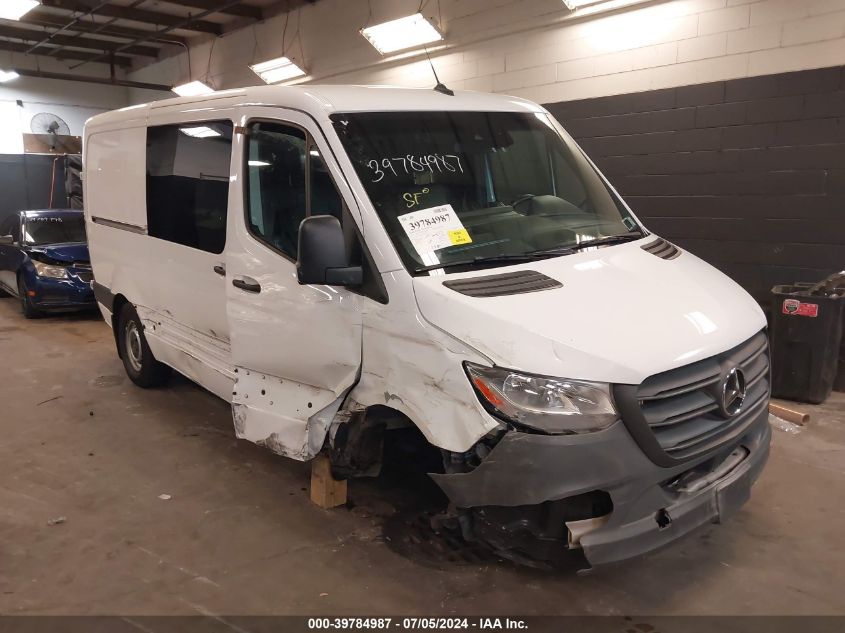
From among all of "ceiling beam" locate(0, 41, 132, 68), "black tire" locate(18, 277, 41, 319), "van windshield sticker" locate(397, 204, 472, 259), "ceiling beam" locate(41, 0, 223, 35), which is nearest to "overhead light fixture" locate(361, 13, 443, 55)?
"ceiling beam" locate(41, 0, 223, 35)

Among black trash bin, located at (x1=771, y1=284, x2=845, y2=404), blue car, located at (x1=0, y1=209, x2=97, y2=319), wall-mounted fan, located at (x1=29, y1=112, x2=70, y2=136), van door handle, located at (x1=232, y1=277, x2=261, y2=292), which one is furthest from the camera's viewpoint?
wall-mounted fan, located at (x1=29, y1=112, x2=70, y2=136)

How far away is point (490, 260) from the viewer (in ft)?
10.4

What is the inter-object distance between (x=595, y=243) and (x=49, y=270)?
7937 mm

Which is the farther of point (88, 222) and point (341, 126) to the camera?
point (88, 222)

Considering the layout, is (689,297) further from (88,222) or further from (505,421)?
(88,222)

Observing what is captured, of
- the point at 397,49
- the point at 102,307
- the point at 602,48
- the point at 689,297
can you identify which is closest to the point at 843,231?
the point at 602,48

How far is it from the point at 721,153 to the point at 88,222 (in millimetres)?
5659

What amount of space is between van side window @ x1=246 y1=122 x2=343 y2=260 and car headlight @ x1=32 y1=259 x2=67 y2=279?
20.9 ft

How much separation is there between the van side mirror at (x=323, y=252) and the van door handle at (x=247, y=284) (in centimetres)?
75

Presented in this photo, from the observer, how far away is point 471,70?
27.1ft

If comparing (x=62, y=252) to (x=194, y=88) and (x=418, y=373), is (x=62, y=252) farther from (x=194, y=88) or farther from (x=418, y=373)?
(x=418, y=373)

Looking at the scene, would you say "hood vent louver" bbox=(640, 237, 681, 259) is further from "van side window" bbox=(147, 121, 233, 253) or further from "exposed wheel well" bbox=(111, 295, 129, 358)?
"exposed wheel well" bbox=(111, 295, 129, 358)

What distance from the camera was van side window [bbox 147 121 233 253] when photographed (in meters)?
4.11

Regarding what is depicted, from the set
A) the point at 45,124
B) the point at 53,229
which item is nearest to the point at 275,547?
the point at 53,229
